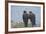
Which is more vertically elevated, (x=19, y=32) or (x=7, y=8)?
(x=7, y=8)

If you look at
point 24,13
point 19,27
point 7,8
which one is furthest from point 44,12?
point 7,8

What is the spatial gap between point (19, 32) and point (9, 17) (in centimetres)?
24

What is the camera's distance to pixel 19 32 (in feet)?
3.70

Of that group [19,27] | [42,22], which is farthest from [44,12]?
[19,27]

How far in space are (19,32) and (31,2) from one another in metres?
0.43

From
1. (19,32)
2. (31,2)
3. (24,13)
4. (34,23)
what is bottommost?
(19,32)

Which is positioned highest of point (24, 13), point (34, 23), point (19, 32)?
point (24, 13)

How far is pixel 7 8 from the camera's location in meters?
1.09

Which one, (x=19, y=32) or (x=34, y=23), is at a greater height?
(x=34, y=23)
